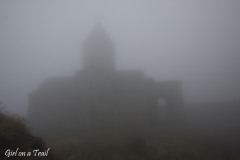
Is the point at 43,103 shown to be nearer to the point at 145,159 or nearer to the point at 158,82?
the point at 158,82

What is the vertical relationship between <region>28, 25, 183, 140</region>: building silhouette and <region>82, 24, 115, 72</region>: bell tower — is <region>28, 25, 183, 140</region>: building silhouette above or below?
below

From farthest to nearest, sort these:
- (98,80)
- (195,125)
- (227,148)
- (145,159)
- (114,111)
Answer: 1. (98,80)
2. (114,111)
3. (195,125)
4. (227,148)
5. (145,159)

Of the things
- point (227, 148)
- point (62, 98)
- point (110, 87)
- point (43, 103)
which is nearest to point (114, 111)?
point (110, 87)

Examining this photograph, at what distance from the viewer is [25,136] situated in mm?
8719

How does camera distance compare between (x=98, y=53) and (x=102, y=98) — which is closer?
(x=102, y=98)

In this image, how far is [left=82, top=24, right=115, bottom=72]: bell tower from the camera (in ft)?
110

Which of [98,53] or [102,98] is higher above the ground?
[98,53]

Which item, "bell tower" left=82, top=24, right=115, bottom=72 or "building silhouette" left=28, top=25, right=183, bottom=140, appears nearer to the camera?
"building silhouette" left=28, top=25, right=183, bottom=140

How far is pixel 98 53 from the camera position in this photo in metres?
33.9

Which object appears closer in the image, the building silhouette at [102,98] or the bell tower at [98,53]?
the building silhouette at [102,98]

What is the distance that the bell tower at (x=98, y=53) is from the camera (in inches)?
1321

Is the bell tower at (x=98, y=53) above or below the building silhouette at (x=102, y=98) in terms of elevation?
above

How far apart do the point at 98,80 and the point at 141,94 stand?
5531 millimetres

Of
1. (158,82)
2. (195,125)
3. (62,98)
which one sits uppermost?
(158,82)
